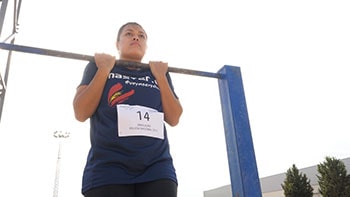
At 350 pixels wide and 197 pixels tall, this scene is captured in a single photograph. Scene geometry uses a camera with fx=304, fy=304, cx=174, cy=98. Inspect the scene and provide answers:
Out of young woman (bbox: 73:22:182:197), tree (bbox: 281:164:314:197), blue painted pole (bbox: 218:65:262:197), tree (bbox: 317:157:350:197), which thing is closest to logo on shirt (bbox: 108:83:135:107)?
young woman (bbox: 73:22:182:197)

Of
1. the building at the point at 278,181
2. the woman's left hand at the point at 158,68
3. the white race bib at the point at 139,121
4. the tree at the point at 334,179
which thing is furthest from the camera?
the building at the point at 278,181

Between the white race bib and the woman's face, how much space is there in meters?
0.36

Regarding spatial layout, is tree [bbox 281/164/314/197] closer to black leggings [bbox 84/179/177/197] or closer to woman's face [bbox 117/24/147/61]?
woman's face [bbox 117/24/147/61]

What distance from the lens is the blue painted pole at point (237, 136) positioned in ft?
4.63

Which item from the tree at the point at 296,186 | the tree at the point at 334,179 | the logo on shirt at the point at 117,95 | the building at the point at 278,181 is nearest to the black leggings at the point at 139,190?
the logo on shirt at the point at 117,95

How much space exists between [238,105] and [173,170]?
55 cm

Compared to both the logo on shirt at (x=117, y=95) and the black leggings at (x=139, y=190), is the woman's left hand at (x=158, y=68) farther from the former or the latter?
the black leggings at (x=139, y=190)

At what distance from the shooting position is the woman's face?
5.07ft

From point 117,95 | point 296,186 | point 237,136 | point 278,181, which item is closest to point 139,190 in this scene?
point 117,95

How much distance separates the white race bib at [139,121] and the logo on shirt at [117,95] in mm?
38

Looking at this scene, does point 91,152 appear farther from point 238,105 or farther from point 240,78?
point 240,78

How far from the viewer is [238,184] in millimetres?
1437

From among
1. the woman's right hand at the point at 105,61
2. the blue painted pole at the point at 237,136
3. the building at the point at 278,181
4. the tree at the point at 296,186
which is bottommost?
the blue painted pole at the point at 237,136

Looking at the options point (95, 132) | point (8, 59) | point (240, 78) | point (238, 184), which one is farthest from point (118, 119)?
point (8, 59)
